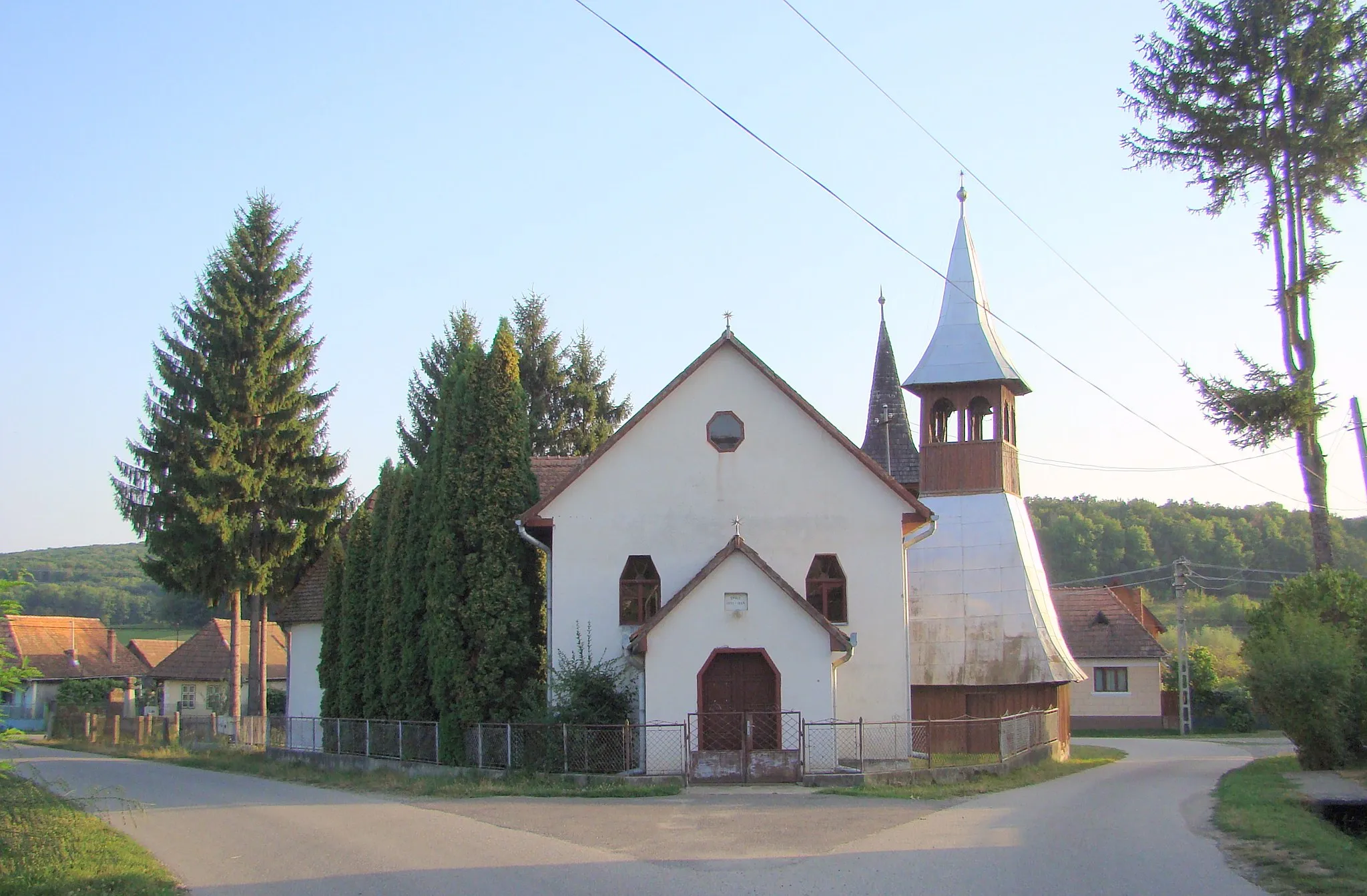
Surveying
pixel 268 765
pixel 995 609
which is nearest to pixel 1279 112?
pixel 995 609

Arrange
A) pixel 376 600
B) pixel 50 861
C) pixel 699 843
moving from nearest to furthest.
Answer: pixel 50 861 → pixel 699 843 → pixel 376 600

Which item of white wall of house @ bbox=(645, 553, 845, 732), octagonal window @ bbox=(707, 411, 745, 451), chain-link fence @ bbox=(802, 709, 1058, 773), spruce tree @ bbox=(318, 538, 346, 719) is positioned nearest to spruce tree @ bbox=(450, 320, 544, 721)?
white wall of house @ bbox=(645, 553, 845, 732)

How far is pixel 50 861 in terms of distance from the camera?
38.9ft

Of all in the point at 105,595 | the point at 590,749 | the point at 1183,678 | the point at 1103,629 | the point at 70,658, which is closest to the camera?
the point at 590,749

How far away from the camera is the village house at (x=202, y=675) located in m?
51.2

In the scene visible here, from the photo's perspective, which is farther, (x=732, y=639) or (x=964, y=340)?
(x=964, y=340)

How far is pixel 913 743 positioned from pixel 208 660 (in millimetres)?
39248

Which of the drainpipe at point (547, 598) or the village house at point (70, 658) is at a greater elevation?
the drainpipe at point (547, 598)

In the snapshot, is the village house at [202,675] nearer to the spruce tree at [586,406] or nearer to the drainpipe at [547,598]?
the spruce tree at [586,406]

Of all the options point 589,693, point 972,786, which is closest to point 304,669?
point 589,693

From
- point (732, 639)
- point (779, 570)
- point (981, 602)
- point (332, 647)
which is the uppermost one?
point (779, 570)

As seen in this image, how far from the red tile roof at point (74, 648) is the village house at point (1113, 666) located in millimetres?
45892

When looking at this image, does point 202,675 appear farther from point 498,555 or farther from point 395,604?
point 498,555

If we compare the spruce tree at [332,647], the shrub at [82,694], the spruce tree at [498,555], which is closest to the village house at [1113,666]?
the spruce tree at [332,647]
